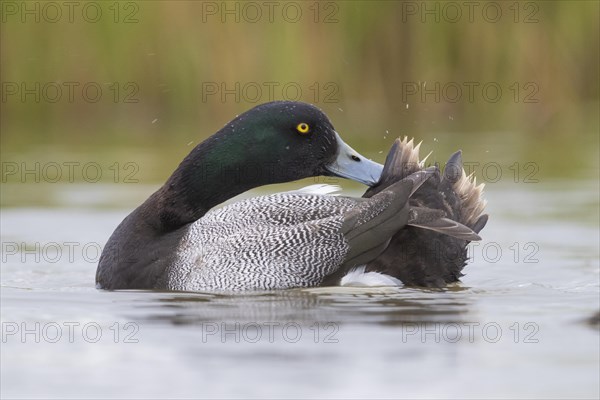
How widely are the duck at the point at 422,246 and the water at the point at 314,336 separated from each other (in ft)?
0.46

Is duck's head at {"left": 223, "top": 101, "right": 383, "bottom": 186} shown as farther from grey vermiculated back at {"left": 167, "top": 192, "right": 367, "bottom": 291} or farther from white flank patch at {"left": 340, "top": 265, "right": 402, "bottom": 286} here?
white flank patch at {"left": 340, "top": 265, "right": 402, "bottom": 286}

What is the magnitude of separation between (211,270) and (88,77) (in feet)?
26.6

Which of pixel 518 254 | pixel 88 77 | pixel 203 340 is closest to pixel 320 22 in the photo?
pixel 88 77

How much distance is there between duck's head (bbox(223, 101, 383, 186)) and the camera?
25.5 ft

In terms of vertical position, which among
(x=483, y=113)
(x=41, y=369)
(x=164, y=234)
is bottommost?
(x=41, y=369)

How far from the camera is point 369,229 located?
24.1 ft

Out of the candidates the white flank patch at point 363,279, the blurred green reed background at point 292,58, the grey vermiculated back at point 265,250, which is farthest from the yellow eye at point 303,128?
the blurred green reed background at point 292,58

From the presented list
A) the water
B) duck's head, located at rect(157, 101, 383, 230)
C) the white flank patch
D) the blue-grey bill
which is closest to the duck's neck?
duck's head, located at rect(157, 101, 383, 230)

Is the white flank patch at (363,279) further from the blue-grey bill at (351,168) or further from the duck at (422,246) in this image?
the blue-grey bill at (351,168)

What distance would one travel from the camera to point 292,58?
48.2 feet

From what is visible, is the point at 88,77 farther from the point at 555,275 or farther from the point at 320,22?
the point at 555,275

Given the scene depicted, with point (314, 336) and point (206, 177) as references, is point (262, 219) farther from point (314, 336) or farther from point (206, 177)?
point (314, 336)

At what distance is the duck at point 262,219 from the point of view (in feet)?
24.0

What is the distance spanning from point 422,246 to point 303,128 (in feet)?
3.47
